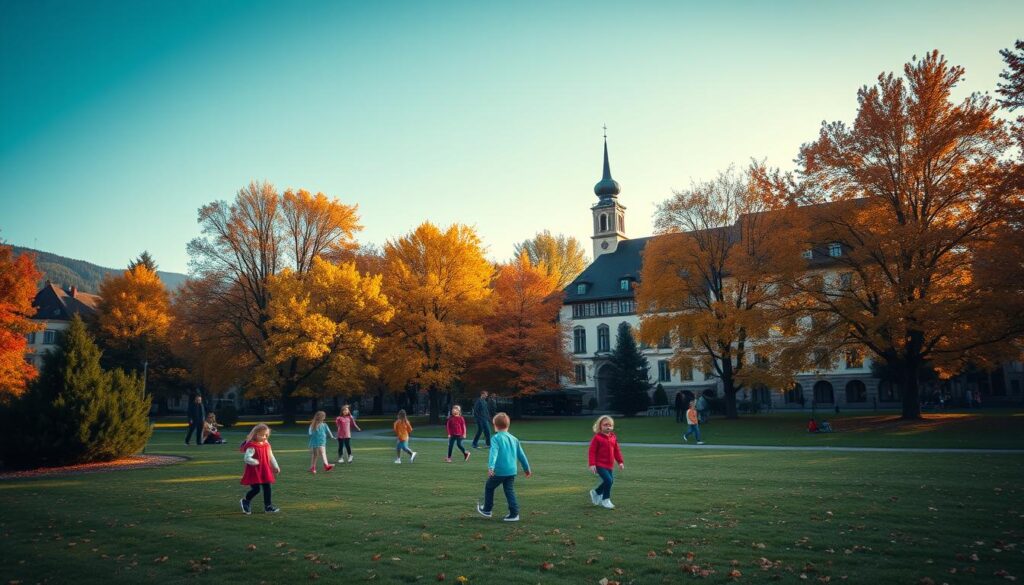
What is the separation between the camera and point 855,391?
56.0m

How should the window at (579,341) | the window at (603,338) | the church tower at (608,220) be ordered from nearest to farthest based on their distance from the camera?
the window at (603,338) < the window at (579,341) < the church tower at (608,220)

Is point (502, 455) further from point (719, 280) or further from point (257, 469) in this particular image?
point (719, 280)

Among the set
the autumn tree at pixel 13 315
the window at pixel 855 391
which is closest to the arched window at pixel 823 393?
the window at pixel 855 391

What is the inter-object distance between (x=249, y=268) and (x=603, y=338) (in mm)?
36111

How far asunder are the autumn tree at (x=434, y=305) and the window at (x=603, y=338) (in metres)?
24.6

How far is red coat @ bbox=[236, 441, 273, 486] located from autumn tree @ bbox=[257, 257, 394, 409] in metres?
26.6

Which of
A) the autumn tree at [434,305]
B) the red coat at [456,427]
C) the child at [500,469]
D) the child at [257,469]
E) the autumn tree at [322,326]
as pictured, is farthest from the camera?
the autumn tree at [434,305]

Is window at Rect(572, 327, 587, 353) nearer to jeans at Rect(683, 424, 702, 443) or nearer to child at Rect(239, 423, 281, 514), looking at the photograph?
jeans at Rect(683, 424, 702, 443)

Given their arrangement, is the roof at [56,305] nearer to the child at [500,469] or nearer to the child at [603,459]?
the child at [500,469]

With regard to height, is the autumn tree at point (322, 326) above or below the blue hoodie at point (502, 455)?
above

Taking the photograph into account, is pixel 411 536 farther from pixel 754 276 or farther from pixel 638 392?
pixel 638 392

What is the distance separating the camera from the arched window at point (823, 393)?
57.4 m

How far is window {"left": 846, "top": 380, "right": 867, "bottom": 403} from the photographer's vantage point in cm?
5556

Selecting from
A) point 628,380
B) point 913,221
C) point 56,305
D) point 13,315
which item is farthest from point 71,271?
point 913,221
